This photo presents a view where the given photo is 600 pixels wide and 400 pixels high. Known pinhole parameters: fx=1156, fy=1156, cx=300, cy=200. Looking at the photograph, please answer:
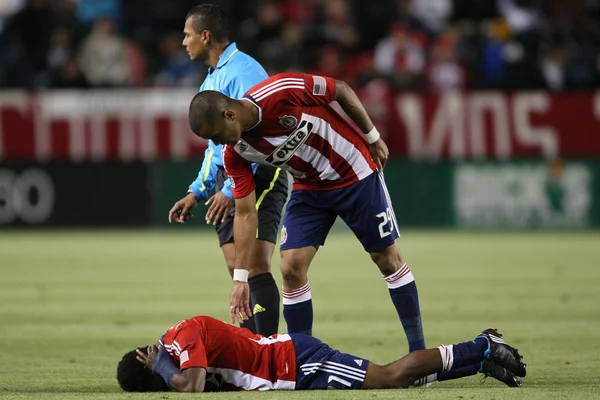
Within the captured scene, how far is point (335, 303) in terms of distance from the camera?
11.0 meters

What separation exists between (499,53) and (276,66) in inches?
154

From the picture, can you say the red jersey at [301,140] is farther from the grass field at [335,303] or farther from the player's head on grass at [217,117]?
the grass field at [335,303]

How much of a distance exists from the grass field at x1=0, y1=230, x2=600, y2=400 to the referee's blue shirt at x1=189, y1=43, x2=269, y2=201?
4.43ft

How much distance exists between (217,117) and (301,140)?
2.16 ft

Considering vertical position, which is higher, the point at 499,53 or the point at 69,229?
the point at 499,53

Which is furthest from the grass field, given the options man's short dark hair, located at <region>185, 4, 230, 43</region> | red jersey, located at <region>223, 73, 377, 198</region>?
man's short dark hair, located at <region>185, 4, 230, 43</region>

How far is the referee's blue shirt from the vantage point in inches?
293

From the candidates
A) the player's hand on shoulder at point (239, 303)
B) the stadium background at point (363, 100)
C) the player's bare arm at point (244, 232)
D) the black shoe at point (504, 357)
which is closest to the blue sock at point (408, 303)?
the black shoe at point (504, 357)

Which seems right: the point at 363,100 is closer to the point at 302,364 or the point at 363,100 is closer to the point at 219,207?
the point at 219,207

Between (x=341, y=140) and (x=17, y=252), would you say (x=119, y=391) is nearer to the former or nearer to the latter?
(x=341, y=140)

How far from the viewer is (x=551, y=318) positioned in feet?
31.6

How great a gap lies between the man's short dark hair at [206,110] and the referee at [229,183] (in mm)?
979

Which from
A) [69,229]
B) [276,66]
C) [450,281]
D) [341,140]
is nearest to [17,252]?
[69,229]

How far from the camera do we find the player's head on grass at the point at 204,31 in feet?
24.9
